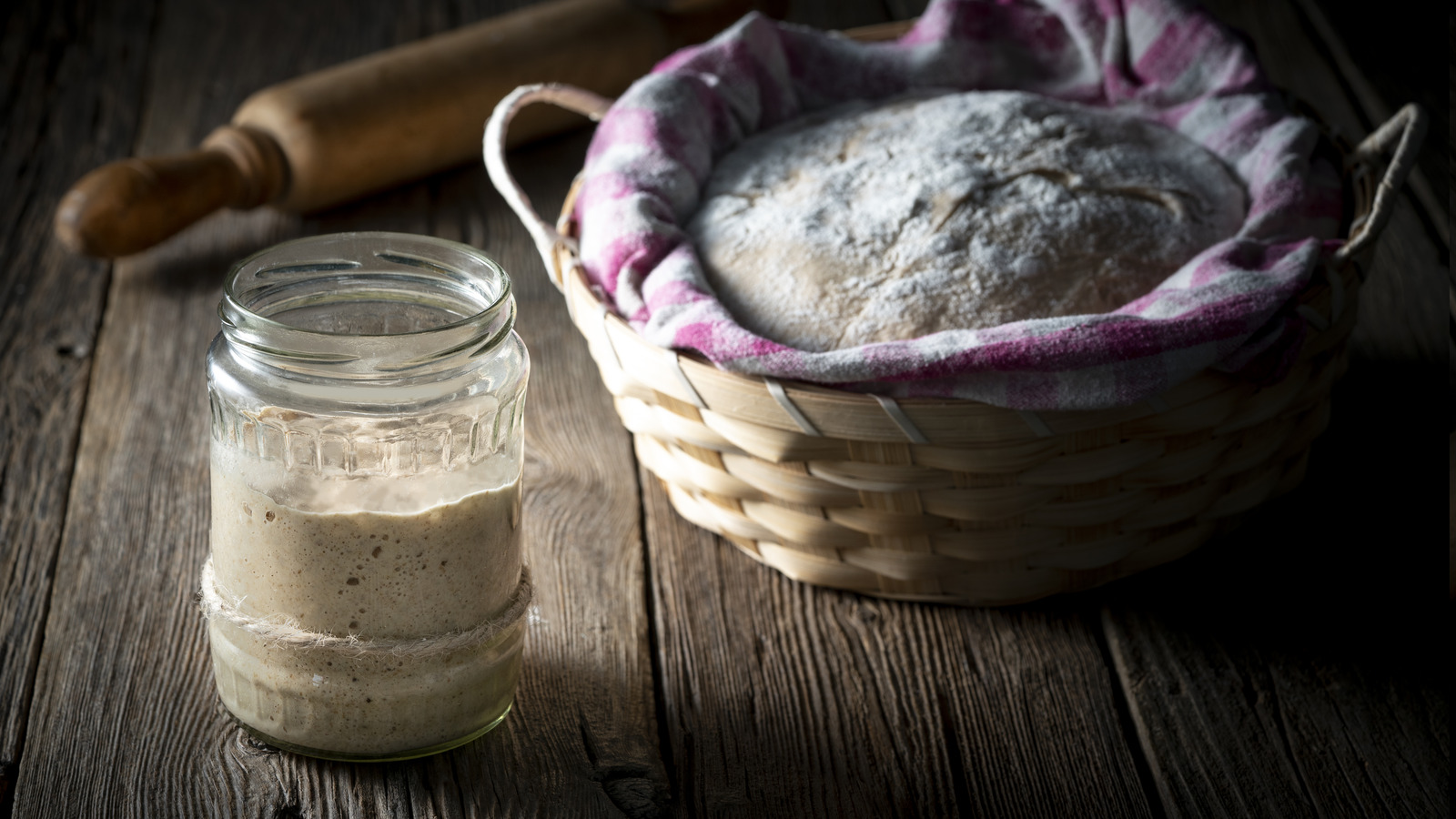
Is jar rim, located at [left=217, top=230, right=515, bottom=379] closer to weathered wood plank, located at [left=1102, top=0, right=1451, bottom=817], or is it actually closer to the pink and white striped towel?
the pink and white striped towel

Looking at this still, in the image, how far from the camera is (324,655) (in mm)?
729

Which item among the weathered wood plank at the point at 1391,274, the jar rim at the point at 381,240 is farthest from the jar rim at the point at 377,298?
the weathered wood plank at the point at 1391,274

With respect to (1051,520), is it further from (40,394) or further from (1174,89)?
(40,394)

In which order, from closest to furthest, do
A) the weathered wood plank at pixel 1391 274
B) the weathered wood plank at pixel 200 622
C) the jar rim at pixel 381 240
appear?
the jar rim at pixel 381 240, the weathered wood plank at pixel 200 622, the weathered wood plank at pixel 1391 274

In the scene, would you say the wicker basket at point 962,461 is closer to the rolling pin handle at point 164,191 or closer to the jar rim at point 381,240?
the jar rim at point 381,240

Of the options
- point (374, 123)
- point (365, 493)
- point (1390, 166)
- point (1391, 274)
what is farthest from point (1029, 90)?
point (365, 493)

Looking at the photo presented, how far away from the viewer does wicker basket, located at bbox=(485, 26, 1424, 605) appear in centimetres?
82

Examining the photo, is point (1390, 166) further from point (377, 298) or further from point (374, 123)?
point (374, 123)

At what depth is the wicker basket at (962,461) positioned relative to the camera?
82 centimetres

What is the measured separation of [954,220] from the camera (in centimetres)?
95

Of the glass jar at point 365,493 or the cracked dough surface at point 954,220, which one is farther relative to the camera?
the cracked dough surface at point 954,220

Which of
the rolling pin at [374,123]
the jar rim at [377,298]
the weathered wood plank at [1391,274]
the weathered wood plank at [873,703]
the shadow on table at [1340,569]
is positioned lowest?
the weathered wood plank at [1391,274]

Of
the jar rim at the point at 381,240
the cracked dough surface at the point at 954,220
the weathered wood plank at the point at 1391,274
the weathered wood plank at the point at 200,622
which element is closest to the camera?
the jar rim at the point at 381,240

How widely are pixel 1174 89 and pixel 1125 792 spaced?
0.67m
